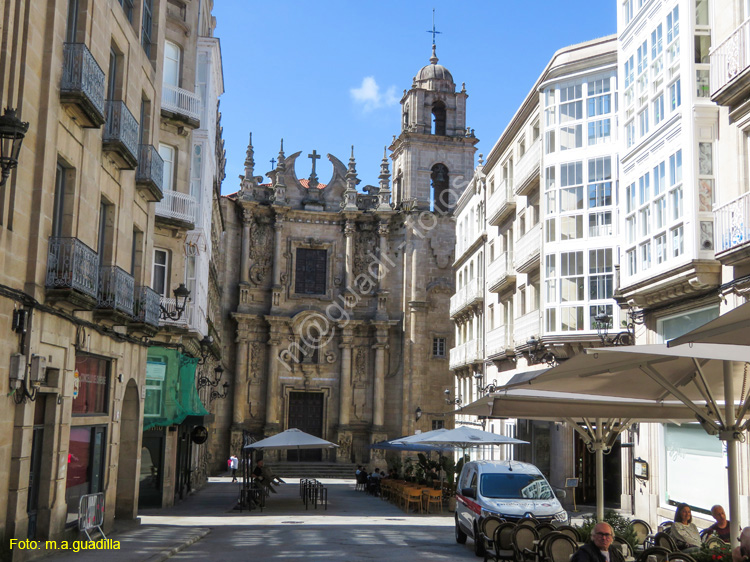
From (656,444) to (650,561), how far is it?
12423 millimetres

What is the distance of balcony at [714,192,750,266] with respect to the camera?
15.5 meters

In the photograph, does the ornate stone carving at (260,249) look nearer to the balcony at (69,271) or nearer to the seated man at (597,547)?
the balcony at (69,271)

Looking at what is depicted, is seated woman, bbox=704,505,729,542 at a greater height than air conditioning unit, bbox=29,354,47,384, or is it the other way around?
air conditioning unit, bbox=29,354,47,384

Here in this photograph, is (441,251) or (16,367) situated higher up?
(441,251)

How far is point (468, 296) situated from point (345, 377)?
9970 mm

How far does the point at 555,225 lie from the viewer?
1038 inches

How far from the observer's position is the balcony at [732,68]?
15.7 m

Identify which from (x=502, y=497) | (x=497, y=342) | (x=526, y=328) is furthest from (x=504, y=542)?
(x=497, y=342)

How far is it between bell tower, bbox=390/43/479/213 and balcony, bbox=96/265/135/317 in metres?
32.4

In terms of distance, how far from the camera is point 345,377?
4656cm

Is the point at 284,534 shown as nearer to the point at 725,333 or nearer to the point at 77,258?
the point at 77,258

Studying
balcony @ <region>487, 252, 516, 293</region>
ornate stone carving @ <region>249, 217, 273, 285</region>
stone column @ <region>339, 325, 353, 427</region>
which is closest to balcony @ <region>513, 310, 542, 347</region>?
balcony @ <region>487, 252, 516, 293</region>

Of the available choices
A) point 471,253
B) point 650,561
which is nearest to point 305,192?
point 471,253

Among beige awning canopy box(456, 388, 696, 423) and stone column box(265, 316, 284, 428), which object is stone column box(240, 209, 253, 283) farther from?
beige awning canopy box(456, 388, 696, 423)
